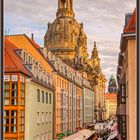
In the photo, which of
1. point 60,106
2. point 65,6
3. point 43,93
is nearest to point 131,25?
point 65,6

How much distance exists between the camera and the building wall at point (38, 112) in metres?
7.45

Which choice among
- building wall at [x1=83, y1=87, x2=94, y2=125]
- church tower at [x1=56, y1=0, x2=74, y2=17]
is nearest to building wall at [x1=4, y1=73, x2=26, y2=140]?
church tower at [x1=56, y1=0, x2=74, y2=17]

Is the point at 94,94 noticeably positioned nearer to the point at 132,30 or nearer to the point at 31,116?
the point at 31,116

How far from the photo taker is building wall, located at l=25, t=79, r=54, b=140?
7453mm

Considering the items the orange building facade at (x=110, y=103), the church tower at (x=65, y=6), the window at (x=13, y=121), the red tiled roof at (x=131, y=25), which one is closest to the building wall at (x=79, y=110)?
the orange building facade at (x=110, y=103)

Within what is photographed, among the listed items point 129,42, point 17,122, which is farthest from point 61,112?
point 129,42

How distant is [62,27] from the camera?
17.0 metres

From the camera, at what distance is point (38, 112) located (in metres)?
8.00

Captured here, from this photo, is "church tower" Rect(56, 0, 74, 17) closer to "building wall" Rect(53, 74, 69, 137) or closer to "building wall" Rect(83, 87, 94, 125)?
"building wall" Rect(53, 74, 69, 137)

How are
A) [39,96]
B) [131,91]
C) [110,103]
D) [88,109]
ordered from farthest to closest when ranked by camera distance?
[88,109] < [110,103] < [39,96] < [131,91]

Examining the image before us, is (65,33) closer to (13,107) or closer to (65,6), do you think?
(65,6)

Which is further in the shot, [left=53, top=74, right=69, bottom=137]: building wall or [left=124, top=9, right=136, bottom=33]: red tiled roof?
[left=53, top=74, right=69, bottom=137]: building wall

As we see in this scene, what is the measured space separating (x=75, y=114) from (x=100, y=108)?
0.85 metres

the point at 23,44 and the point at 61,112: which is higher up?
the point at 23,44
